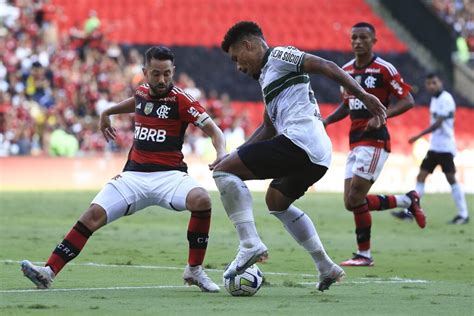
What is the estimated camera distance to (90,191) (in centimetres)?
2827

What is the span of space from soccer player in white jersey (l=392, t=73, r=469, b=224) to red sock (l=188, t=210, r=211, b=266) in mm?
10666

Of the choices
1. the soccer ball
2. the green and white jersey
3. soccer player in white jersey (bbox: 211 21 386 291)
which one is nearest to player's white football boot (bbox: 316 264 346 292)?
soccer player in white jersey (bbox: 211 21 386 291)

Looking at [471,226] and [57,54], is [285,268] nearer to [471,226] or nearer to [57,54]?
[471,226]

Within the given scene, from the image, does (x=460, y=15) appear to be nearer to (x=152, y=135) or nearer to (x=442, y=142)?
(x=442, y=142)

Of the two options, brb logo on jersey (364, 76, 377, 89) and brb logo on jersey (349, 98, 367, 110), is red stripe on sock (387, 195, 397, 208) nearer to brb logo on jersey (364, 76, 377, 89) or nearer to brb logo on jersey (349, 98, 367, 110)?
brb logo on jersey (349, 98, 367, 110)

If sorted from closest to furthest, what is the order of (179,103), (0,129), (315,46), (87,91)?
(179,103) → (0,129) → (87,91) → (315,46)

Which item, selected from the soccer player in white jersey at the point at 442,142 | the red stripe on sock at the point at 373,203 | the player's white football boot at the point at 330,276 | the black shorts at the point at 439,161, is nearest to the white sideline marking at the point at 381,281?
the player's white football boot at the point at 330,276

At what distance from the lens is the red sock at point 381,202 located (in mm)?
13703

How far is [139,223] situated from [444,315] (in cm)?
1196

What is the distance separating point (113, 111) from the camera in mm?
10750

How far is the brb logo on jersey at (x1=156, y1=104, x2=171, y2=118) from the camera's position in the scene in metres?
10.0

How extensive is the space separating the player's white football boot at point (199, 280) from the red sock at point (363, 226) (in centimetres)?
353

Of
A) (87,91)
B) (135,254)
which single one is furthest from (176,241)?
(87,91)

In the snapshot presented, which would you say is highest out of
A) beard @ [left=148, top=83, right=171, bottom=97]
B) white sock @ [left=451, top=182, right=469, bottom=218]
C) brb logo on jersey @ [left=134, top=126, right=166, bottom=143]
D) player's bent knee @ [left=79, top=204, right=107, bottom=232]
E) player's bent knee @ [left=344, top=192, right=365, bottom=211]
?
beard @ [left=148, top=83, right=171, bottom=97]
